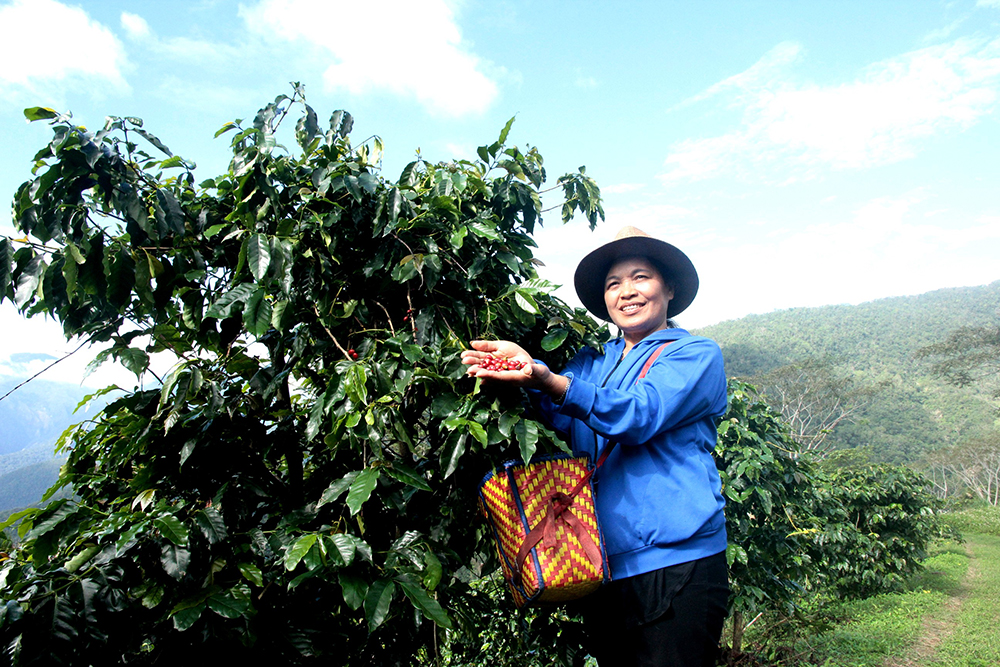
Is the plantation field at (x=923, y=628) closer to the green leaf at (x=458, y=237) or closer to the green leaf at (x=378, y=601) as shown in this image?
the green leaf at (x=378, y=601)

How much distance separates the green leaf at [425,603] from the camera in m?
1.19

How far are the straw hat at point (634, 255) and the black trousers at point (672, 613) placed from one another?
869mm

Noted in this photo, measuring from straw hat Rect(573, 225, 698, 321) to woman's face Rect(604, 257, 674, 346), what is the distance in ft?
0.15

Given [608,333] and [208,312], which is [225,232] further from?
[608,333]

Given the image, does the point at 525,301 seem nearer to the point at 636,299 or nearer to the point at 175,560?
the point at 636,299

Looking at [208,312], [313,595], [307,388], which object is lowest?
[313,595]

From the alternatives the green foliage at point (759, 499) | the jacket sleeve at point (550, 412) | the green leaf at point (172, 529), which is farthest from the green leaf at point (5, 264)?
the green foliage at point (759, 499)

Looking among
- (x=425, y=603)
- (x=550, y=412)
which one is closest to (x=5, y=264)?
(x=425, y=603)

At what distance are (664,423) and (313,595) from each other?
1028 millimetres

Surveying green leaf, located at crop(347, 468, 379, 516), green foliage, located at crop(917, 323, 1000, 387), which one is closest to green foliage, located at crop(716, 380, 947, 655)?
green leaf, located at crop(347, 468, 379, 516)

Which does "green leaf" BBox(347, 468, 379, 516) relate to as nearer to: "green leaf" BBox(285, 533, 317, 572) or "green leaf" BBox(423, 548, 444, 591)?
"green leaf" BBox(285, 533, 317, 572)

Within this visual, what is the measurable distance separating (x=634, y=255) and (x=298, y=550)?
1246mm

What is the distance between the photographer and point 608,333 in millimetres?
1879

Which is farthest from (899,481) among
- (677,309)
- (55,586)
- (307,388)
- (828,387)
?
(828,387)
